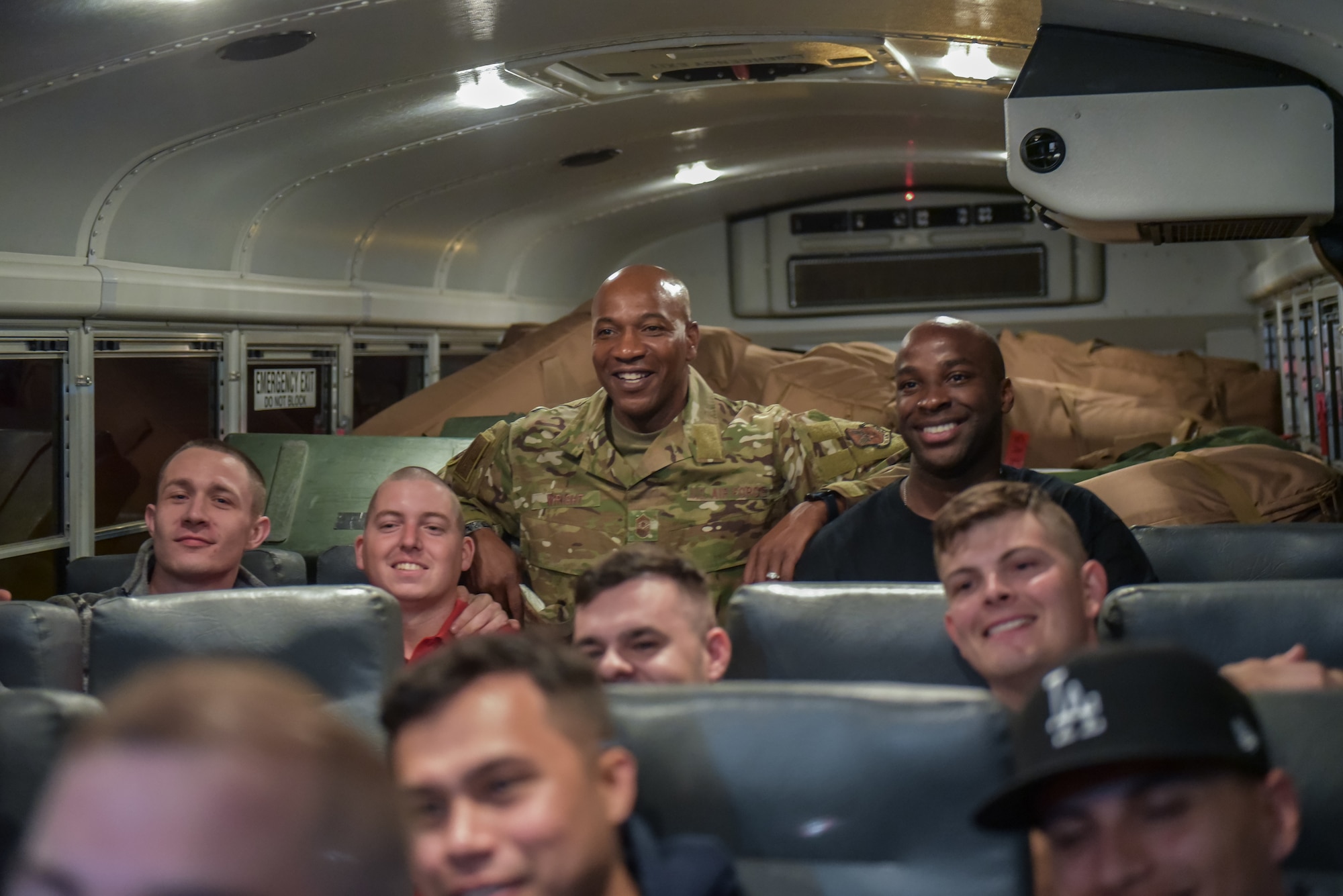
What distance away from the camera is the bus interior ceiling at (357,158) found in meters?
3.62

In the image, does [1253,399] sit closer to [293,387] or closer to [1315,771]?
[293,387]

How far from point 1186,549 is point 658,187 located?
18.3 feet

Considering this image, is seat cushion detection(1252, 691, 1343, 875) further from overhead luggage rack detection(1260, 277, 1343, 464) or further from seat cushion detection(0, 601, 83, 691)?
overhead luggage rack detection(1260, 277, 1343, 464)

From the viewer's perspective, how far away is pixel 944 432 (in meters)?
3.09

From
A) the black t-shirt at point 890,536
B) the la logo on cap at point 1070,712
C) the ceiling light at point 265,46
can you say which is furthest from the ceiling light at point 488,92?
the la logo on cap at point 1070,712

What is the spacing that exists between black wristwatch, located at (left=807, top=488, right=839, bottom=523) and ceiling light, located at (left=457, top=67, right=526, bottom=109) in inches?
83.7

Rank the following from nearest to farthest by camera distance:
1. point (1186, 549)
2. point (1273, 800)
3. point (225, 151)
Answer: point (1273, 800) < point (1186, 549) < point (225, 151)

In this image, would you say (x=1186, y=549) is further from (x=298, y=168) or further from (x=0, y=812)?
(x=298, y=168)

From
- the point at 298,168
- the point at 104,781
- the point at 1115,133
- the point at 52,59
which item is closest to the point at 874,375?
the point at 298,168

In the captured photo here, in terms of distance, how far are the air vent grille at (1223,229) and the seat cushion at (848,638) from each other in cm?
151

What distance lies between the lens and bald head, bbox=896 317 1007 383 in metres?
3.17

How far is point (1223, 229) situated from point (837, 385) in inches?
134

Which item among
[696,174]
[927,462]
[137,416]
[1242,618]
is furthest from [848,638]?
[696,174]

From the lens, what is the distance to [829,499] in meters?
3.30
